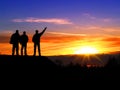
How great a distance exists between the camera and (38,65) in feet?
149

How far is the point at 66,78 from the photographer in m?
45.9

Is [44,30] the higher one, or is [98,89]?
[44,30]

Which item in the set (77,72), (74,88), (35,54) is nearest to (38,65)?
(35,54)

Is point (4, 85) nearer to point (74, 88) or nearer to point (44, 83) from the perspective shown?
point (44, 83)

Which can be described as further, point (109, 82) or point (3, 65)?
point (109, 82)

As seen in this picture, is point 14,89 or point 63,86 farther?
point 63,86

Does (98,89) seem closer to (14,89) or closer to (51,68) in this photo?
(51,68)

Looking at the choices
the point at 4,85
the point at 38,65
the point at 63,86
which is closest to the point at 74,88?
the point at 63,86

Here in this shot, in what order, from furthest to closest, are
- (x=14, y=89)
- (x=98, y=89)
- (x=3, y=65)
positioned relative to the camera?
(x=98, y=89) → (x=3, y=65) → (x=14, y=89)

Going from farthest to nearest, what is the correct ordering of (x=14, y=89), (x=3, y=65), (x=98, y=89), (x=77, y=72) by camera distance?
(x=77, y=72) < (x=98, y=89) < (x=3, y=65) < (x=14, y=89)

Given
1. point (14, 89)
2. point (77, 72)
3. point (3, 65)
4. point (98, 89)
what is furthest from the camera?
point (77, 72)

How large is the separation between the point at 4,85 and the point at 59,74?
310 inches

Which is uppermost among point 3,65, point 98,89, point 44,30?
point 44,30

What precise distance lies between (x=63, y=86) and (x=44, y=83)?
82.2 inches
